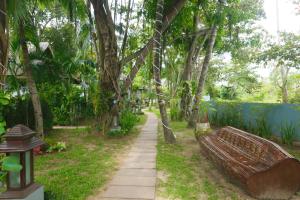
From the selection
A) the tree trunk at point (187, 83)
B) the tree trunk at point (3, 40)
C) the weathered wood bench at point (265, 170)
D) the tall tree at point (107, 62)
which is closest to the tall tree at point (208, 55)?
the tall tree at point (107, 62)

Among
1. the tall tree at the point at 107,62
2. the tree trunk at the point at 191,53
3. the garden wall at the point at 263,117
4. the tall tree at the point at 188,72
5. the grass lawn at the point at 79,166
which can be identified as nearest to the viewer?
the grass lawn at the point at 79,166

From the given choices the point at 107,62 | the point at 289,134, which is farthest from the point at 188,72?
the point at 289,134

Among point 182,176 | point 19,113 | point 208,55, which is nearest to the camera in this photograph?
point 182,176

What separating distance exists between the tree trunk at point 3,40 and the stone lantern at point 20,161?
1135 mm

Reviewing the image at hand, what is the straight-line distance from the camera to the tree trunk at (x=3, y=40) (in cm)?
381

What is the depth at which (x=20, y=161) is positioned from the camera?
289 cm

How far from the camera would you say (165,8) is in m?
8.39

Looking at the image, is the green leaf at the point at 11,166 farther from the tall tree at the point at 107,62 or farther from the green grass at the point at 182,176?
the tall tree at the point at 107,62

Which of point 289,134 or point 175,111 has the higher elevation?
point 175,111

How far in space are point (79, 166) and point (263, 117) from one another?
5.85 metres

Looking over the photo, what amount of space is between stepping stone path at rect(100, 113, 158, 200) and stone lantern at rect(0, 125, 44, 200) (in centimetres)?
117

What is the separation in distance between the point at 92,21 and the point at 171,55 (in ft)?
23.3

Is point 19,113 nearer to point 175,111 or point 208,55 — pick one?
point 208,55

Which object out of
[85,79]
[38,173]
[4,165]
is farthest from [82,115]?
[4,165]
